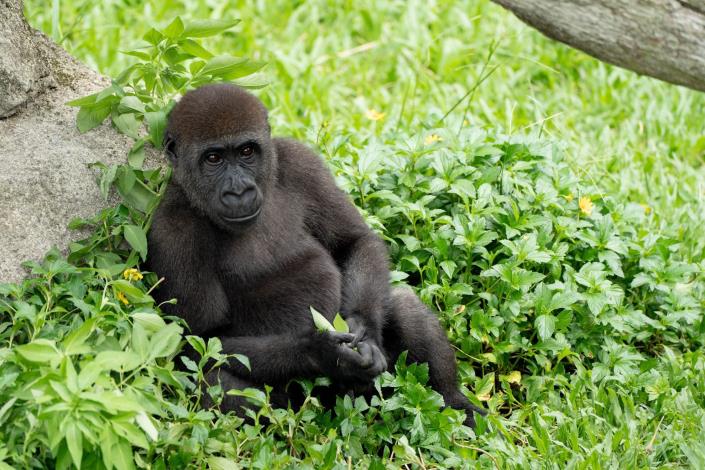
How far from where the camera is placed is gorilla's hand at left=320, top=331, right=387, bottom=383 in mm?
4523

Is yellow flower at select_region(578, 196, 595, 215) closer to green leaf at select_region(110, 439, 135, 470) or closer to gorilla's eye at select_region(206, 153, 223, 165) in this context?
gorilla's eye at select_region(206, 153, 223, 165)

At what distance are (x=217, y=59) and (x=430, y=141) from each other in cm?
169

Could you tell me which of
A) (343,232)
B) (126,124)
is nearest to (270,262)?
(343,232)

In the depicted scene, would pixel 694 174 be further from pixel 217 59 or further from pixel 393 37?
pixel 217 59

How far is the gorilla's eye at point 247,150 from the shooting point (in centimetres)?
478

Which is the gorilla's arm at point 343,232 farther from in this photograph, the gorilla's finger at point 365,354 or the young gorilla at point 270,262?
the gorilla's finger at point 365,354

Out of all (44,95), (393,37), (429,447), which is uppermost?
(44,95)

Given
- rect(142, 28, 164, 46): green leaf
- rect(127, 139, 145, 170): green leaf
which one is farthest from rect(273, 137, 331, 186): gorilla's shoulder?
rect(142, 28, 164, 46): green leaf

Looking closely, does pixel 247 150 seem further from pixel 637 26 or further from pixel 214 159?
pixel 637 26

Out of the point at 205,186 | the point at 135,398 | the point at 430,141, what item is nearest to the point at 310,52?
the point at 430,141

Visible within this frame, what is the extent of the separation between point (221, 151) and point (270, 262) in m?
0.63

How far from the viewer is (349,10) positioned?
9.41 metres

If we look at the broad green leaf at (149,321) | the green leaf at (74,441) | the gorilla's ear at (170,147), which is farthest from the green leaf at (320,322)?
the green leaf at (74,441)

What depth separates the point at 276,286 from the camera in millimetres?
4953
